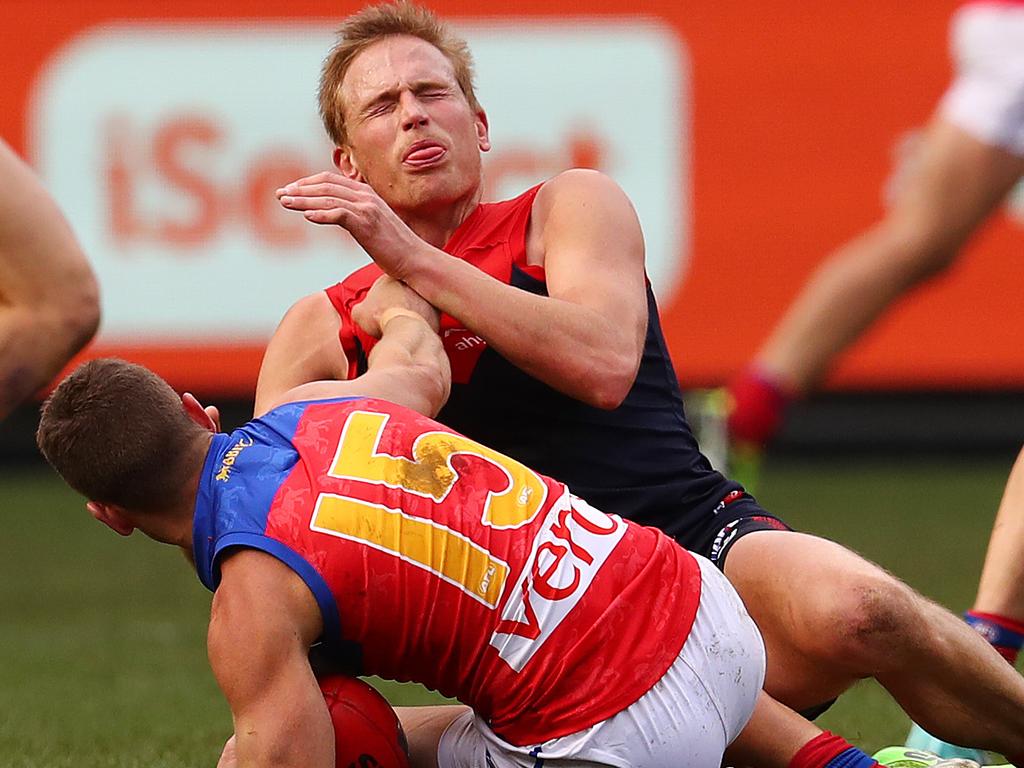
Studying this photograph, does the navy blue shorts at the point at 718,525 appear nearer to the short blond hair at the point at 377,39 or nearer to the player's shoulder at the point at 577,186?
the player's shoulder at the point at 577,186

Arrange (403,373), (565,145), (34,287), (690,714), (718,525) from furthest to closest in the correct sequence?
(565,145) → (34,287) → (718,525) → (403,373) → (690,714)

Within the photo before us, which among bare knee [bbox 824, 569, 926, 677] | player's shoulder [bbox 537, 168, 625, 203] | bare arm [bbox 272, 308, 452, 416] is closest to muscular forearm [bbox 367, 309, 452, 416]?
bare arm [bbox 272, 308, 452, 416]

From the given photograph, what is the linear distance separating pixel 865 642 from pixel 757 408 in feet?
12.0

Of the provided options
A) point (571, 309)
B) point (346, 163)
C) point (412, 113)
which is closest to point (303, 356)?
point (346, 163)

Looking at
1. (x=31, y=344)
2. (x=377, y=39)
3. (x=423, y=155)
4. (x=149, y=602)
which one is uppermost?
(x=377, y=39)

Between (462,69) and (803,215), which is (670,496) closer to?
(462,69)

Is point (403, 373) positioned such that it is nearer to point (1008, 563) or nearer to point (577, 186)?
point (577, 186)

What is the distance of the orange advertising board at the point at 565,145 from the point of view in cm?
962

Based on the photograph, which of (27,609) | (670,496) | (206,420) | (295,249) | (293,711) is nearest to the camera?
(293,711)

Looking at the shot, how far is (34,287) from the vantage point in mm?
4969

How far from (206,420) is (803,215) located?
6.85 meters

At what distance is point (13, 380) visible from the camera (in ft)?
16.4

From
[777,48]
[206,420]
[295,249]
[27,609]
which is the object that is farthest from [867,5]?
[206,420]

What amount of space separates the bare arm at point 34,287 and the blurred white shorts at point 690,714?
215 cm
